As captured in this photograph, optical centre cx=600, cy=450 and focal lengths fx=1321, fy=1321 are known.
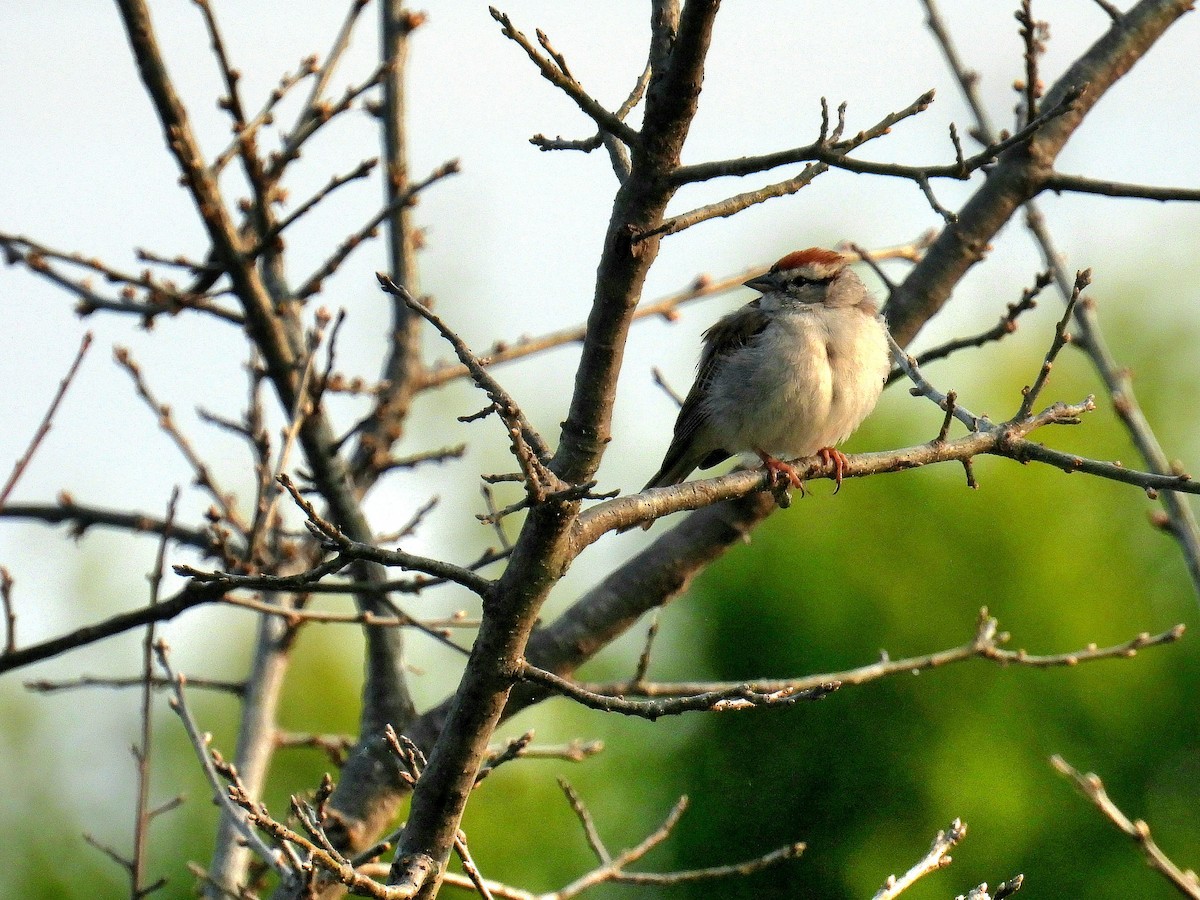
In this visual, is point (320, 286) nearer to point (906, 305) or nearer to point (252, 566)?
point (252, 566)

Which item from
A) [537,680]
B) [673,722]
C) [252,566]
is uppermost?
[673,722]

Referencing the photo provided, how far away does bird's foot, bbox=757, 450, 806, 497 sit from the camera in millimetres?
3744

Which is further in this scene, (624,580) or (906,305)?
(906,305)

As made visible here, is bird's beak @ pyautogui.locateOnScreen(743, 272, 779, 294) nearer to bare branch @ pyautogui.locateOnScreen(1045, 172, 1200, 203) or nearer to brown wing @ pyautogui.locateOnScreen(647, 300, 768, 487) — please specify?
brown wing @ pyautogui.locateOnScreen(647, 300, 768, 487)

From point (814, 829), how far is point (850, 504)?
2909 millimetres

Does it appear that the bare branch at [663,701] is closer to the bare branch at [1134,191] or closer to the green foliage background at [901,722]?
the bare branch at [1134,191]

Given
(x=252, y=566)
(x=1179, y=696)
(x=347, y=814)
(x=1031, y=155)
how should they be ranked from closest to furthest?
(x=252, y=566) < (x=347, y=814) < (x=1031, y=155) < (x=1179, y=696)

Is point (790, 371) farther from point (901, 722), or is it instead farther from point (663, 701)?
point (901, 722)

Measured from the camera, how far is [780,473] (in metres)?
4.10

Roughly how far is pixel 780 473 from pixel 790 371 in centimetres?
106

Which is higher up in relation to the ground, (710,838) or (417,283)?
(417,283)

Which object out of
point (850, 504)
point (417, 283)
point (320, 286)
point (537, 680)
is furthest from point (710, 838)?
point (537, 680)

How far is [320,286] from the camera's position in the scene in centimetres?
467

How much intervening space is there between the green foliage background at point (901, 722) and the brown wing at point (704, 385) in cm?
566
